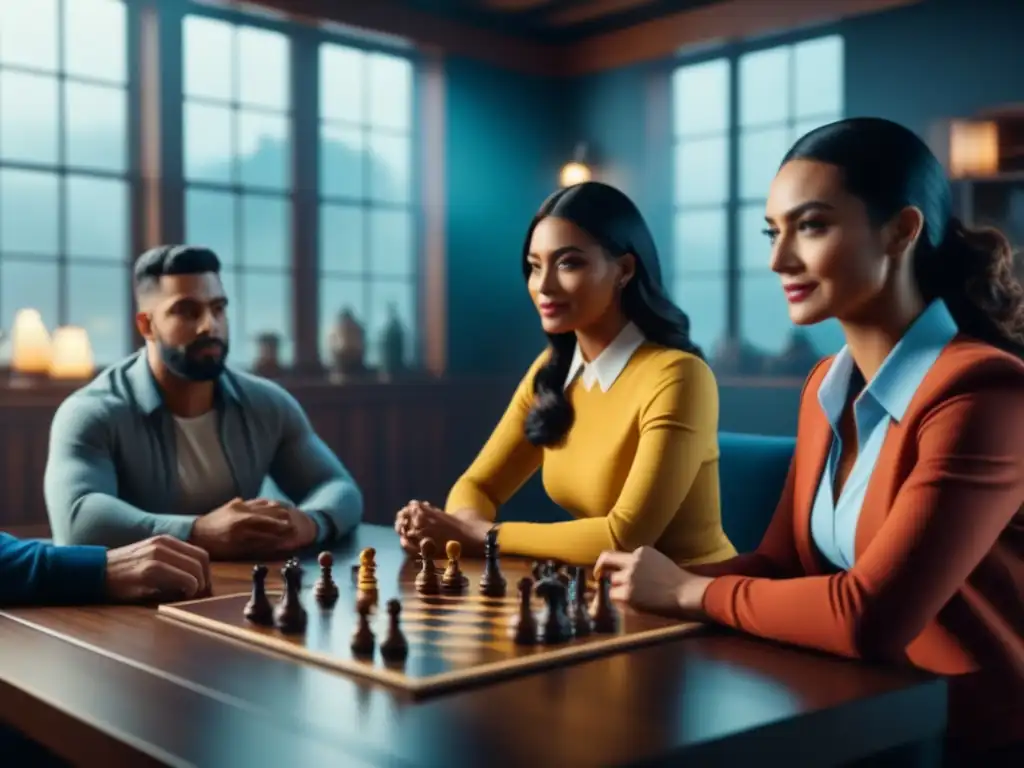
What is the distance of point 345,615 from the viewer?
1.53 m

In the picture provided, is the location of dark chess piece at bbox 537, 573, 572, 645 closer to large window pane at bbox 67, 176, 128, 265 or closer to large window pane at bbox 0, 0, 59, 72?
large window pane at bbox 67, 176, 128, 265

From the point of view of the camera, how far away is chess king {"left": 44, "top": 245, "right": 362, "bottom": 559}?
2.11 meters

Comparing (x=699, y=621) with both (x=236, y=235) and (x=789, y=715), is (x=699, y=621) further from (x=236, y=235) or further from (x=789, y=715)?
(x=236, y=235)

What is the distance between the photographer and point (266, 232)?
214 inches

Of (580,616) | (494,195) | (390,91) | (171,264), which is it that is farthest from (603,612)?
(494,195)

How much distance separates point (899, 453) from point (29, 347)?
3.83 m

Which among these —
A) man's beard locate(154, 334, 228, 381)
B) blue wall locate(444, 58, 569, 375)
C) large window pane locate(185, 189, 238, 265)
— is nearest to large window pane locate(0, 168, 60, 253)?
large window pane locate(185, 189, 238, 265)

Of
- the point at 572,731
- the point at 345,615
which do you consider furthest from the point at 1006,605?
the point at 345,615

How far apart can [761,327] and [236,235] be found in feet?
8.71

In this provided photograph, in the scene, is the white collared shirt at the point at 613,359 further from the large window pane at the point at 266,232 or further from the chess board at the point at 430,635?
the large window pane at the point at 266,232

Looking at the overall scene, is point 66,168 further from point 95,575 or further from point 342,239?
point 95,575

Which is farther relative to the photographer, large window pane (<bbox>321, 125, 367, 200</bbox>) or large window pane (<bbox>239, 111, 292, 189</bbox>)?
large window pane (<bbox>321, 125, 367, 200</bbox>)

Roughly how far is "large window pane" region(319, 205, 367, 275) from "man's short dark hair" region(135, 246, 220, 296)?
10.5 feet

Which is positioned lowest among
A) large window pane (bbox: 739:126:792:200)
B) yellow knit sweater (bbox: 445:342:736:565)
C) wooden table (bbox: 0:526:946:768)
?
wooden table (bbox: 0:526:946:768)
